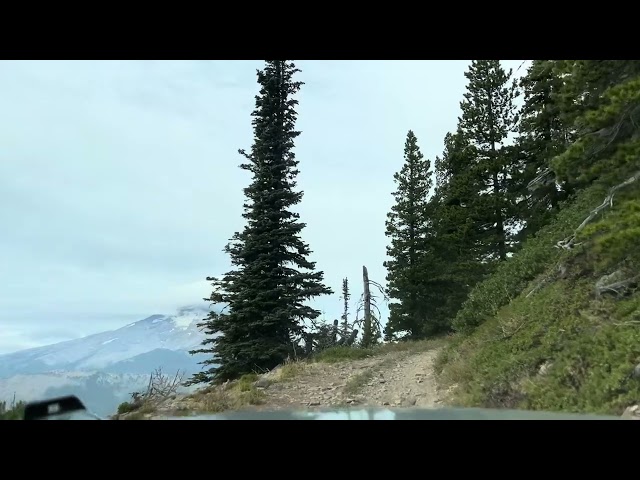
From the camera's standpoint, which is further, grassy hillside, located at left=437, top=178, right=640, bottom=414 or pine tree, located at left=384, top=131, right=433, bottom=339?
pine tree, located at left=384, top=131, right=433, bottom=339

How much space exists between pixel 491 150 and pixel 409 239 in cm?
927

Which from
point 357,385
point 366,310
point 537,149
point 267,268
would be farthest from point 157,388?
point 366,310

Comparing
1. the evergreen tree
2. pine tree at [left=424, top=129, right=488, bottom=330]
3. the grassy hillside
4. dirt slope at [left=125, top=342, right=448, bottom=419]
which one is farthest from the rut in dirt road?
the evergreen tree

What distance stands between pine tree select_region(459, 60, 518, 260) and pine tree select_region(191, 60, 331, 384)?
27.9 ft

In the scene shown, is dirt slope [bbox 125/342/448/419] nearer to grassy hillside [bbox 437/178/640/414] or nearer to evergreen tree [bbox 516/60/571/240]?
grassy hillside [bbox 437/178/640/414]

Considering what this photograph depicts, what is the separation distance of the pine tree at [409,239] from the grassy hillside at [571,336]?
645 inches

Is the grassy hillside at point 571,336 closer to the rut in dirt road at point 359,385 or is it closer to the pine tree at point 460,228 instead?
the rut in dirt road at point 359,385

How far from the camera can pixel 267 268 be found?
75.8 ft

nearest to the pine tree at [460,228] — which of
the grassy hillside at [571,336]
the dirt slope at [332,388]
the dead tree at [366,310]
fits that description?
the dead tree at [366,310]

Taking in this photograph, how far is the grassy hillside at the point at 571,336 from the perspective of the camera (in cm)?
742

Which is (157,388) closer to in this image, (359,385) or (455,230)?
(359,385)

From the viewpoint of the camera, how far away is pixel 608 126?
9.97m

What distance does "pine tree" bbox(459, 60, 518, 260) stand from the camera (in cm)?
2481
